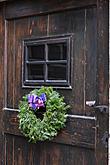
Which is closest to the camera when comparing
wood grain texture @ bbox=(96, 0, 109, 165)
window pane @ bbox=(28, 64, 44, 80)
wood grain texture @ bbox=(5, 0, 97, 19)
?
wood grain texture @ bbox=(96, 0, 109, 165)

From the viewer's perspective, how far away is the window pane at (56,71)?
90.7 inches

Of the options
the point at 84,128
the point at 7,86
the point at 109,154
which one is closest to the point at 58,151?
the point at 84,128

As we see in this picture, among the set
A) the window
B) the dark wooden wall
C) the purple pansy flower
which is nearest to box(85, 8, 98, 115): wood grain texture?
the dark wooden wall

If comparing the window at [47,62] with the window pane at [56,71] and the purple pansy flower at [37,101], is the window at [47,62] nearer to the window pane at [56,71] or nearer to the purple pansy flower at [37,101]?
the window pane at [56,71]

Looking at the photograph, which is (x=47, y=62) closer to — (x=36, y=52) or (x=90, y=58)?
(x=36, y=52)

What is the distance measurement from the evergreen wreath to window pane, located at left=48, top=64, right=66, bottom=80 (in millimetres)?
89

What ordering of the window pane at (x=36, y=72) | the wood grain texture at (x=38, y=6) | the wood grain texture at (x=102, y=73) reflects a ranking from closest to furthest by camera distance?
1. the wood grain texture at (x=102, y=73)
2. the wood grain texture at (x=38, y=6)
3. the window pane at (x=36, y=72)

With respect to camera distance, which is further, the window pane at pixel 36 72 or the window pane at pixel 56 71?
the window pane at pixel 36 72

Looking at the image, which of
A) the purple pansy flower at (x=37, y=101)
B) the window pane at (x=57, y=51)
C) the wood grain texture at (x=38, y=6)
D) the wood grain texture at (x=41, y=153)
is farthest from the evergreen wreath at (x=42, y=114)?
the wood grain texture at (x=38, y=6)

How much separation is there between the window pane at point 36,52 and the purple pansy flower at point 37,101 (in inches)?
11.3

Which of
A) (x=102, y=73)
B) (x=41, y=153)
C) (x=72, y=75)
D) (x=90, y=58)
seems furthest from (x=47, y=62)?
(x=41, y=153)

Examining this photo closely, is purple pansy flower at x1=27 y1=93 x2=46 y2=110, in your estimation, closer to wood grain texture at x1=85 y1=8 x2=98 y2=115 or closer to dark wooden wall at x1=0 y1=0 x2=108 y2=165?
dark wooden wall at x1=0 y1=0 x2=108 y2=165

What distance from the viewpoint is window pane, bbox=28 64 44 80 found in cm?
243

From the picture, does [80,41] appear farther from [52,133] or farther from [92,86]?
[52,133]
